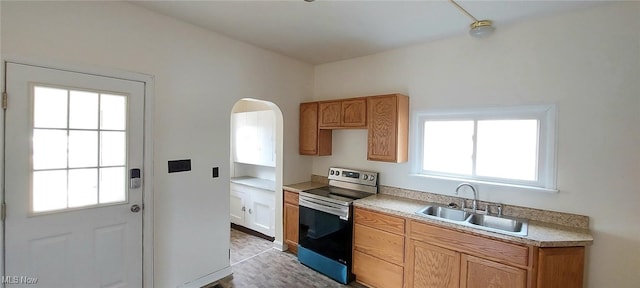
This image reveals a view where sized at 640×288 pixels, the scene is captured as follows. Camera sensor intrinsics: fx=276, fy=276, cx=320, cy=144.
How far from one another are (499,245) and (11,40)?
3628mm

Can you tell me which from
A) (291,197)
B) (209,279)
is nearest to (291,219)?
(291,197)

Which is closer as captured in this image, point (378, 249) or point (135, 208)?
point (135, 208)

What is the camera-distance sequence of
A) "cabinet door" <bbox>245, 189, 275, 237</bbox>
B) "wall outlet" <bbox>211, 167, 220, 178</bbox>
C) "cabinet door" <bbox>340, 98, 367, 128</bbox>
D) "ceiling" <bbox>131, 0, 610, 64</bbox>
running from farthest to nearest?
"cabinet door" <bbox>245, 189, 275, 237</bbox>
"cabinet door" <bbox>340, 98, 367, 128</bbox>
"wall outlet" <bbox>211, 167, 220, 178</bbox>
"ceiling" <bbox>131, 0, 610, 64</bbox>

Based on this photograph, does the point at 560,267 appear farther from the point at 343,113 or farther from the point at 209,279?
the point at 209,279

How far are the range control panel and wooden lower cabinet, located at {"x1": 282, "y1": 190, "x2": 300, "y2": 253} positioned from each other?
22.9 inches

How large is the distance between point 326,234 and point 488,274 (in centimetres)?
156

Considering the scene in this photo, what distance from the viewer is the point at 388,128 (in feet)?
9.76

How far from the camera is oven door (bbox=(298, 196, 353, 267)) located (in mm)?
2930

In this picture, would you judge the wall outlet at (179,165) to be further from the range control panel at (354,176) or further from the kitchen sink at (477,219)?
the kitchen sink at (477,219)

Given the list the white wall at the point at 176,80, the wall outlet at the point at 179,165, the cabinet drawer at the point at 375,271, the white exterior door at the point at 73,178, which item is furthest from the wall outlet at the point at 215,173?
the cabinet drawer at the point at 375,271

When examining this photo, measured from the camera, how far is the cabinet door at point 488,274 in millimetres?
2023

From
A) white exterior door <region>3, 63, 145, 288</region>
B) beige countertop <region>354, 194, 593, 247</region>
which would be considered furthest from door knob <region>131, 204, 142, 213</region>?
beige countertop <region>354, 194, 593, 247</region>

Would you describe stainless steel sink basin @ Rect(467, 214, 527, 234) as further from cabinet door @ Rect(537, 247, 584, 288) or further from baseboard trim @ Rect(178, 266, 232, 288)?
baseboard trim @ Rect(178, 266, 232, 288)

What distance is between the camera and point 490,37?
2.60 metres
